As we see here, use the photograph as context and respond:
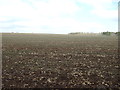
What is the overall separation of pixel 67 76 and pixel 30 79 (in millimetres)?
2641

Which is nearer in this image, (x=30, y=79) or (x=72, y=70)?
(x=30, y=79)

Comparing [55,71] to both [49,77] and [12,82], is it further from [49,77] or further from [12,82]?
[12,82]

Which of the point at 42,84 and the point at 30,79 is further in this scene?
the point at 30,79

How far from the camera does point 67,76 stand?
43.9ft

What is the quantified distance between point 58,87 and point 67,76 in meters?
2.35

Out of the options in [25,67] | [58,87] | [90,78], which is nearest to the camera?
[58,87]

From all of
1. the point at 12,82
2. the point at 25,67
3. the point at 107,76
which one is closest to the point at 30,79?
the point at 12,82

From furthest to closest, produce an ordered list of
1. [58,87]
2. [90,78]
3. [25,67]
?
[25,67], [90,78], [58,87]

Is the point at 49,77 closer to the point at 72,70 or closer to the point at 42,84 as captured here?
the point at 42,84

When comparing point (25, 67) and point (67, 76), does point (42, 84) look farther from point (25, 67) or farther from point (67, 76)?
point (25, 67)

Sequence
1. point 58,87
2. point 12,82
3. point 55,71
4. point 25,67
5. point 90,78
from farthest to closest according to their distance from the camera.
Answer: point 25,67 → point 55,71 → point 90,78 → point 12,82 → point 58,87

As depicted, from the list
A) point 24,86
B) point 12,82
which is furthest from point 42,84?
point 12,82

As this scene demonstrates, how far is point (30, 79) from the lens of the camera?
12.6 m

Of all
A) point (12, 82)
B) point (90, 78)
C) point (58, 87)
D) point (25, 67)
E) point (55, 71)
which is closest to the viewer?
point (58, 87)
